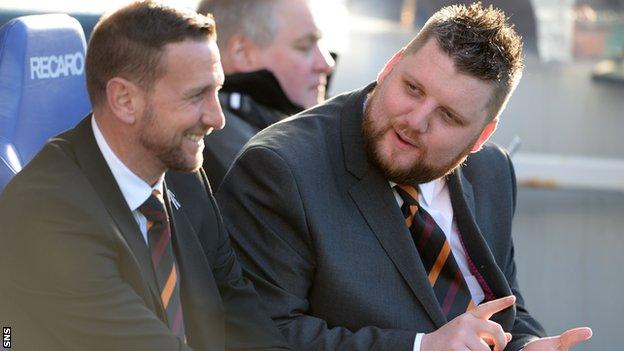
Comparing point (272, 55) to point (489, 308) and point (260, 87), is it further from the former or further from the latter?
point (489, 308)

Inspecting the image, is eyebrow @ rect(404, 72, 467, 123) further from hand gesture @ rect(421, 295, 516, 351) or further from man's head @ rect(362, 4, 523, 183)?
hand gesture @ rect(421, 295, 516, 351)

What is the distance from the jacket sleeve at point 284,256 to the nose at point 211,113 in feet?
0.89

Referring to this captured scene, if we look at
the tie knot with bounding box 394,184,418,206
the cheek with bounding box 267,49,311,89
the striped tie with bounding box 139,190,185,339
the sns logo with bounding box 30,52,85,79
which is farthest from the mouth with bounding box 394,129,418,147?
the cheek with bounding box 267,49,311,89

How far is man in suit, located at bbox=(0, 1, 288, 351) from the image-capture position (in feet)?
5.96

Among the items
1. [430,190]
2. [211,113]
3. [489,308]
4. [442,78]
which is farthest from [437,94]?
[211,113]

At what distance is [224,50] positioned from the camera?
350cm

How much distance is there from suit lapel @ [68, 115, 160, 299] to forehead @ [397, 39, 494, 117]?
2.30 ft

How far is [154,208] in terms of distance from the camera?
6.62 feet

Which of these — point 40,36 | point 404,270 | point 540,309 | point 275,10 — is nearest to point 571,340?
point 404,270

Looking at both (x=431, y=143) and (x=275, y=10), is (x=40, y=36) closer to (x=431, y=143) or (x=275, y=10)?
(x=431, y=143)

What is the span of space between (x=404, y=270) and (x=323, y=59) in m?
1.25

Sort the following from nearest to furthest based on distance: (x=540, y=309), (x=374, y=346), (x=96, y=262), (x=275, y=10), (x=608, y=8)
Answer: (x=96, y=262), (x=374, y=346), (x=275, y=10), (x=540, y=309), (x=608, y=8)

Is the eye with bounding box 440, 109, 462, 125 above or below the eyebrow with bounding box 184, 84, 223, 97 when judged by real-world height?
below

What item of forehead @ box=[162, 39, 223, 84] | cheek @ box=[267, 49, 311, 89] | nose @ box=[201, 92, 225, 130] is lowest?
cheek @ box=[267, 49, 311, 89]
